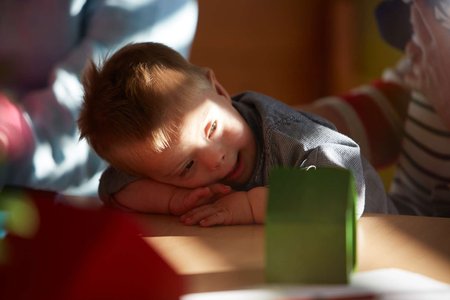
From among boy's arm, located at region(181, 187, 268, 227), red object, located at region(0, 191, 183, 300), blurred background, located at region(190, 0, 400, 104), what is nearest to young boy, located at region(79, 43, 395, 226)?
boy's arm, located at region(181, 187, 268, 227)

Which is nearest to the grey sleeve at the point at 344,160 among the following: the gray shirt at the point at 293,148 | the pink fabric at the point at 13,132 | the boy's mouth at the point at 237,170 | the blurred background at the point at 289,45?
the gray shirt at the point at 293,148

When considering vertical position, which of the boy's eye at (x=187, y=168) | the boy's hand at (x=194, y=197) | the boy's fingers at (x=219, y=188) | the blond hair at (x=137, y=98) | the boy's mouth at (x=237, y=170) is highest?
the blond hair at (x=137, y=98)

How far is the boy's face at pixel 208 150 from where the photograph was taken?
2.80ft

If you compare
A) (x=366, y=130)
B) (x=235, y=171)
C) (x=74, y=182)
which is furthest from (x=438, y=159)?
(x=74, y=182)

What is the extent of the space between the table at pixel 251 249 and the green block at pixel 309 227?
4cm

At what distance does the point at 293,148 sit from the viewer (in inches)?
34.6

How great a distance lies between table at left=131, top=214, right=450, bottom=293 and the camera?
0.66m

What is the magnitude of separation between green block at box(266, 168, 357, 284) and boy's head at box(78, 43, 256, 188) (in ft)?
0.80

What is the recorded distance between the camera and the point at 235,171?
927 millimetres

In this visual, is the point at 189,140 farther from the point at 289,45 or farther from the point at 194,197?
the point at 289,45

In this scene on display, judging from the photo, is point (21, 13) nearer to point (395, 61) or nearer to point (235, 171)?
point (235, 171)

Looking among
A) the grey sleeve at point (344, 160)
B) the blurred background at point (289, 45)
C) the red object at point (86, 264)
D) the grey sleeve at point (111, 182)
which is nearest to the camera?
the red object at point (86, 264)

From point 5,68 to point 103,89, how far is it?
39cm

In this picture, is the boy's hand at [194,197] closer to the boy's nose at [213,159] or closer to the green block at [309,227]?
the boy's nose at [213,159]
